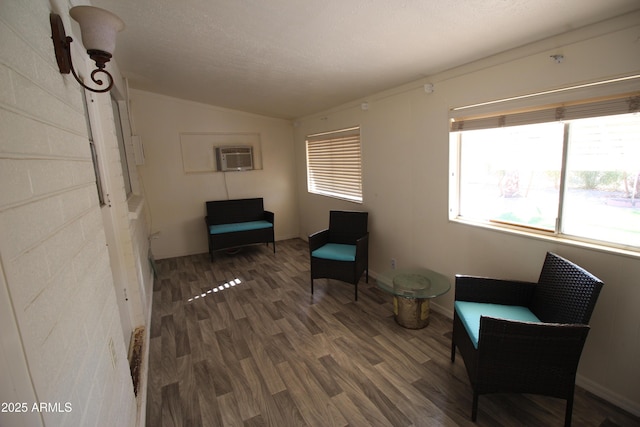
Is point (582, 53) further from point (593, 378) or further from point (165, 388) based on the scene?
point (165, 388)

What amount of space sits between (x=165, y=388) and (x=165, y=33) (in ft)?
8.55

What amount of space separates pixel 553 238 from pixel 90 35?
2.81 metres

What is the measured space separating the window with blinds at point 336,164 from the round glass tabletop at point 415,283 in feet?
4.60

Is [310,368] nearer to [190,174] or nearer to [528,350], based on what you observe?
[528,350]

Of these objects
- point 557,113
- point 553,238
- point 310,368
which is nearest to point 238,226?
point 310,368

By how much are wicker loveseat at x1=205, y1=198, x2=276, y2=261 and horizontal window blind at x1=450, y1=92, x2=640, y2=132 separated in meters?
3.34

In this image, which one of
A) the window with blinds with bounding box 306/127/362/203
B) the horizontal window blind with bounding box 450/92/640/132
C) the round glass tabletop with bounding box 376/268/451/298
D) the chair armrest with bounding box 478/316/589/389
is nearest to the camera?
the chair armrest with bounding box 478/316/589/389

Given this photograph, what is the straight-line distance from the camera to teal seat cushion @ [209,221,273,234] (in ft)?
15.3

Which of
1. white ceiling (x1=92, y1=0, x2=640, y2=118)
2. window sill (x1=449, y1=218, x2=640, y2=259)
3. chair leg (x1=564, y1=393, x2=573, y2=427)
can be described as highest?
white ceiling (x1=92, y1=0, x2=640, y2=118)

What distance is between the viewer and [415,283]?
267 cm

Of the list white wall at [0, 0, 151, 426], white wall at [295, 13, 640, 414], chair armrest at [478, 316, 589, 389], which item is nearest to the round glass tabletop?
white wall at [295, 13, 640, 414]

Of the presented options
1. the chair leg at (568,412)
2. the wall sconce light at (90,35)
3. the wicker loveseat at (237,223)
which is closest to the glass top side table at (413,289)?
the chair leg at (568,412)

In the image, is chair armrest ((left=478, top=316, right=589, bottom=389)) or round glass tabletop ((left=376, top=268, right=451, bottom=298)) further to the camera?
round glass tabletop ((left=376, top=268, right=451, bottom=298))

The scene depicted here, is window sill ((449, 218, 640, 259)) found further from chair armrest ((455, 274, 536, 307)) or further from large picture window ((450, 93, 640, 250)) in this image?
chair armrest ((455, 274, 536, 307))
